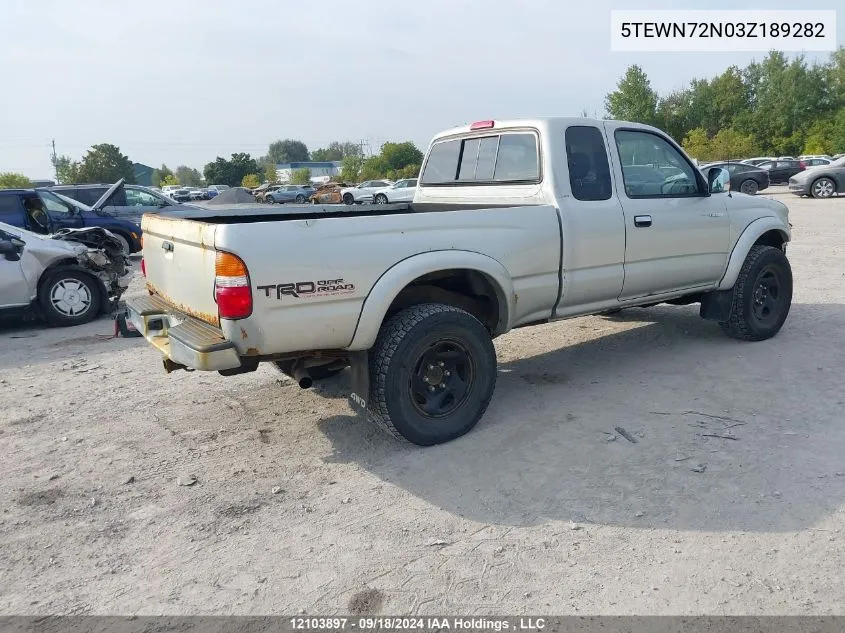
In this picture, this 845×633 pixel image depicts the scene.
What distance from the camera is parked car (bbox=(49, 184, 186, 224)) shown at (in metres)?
15.2

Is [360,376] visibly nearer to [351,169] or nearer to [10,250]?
[10,250]

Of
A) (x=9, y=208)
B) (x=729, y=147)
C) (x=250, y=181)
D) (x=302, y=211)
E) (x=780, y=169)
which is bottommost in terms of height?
(x=302, y=211)

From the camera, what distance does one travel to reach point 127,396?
5.36 m

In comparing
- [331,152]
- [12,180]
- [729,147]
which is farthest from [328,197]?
[331,152]

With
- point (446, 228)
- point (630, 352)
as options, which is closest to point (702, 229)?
point (630, 352)

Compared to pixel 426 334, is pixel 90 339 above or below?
below

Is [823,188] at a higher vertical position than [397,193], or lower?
lower

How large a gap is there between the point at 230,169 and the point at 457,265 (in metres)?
85.6

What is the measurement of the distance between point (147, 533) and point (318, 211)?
291 cm

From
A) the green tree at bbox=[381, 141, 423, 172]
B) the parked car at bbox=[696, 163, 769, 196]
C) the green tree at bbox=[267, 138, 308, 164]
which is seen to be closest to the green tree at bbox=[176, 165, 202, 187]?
the green tree at bbox=[267, 138, 308, 164]

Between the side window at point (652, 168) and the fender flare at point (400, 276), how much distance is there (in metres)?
1.62

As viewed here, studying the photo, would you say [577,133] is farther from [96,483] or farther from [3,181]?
[3,181]

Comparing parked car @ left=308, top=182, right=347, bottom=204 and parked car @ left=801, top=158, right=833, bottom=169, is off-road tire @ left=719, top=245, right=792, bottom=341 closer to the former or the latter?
parked car @ left=801, top=158, right=833, bottom=169

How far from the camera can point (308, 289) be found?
361 cm
